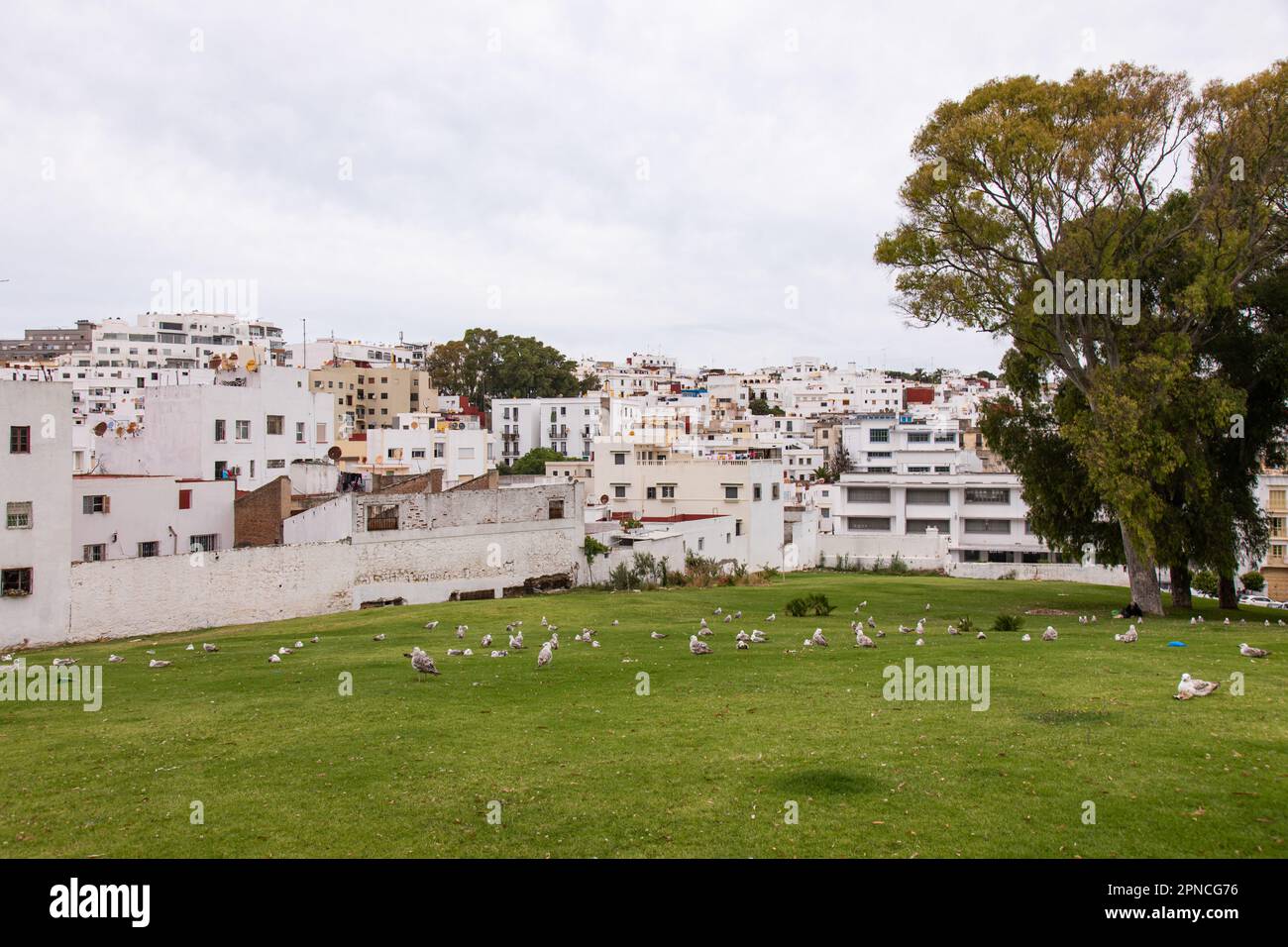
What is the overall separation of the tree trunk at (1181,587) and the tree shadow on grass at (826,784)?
89.5 ft

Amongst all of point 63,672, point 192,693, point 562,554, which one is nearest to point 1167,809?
point 192,693

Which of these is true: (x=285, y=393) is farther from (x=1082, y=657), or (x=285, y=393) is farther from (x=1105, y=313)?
(x=1082, y=657)

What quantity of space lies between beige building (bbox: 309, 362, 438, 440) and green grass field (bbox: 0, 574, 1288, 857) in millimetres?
110723

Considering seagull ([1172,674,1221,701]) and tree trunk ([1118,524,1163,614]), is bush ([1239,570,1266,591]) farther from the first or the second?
seagull ([1172,674,1221,701])

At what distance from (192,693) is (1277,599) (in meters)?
73.2

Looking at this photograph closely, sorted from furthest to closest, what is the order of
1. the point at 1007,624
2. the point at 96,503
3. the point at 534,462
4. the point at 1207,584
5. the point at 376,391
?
the point at 376,391, the point at 534,462, the point at 1207,584, the point at 96,503, the point at 1007,624

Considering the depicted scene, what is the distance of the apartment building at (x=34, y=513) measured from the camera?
116ft

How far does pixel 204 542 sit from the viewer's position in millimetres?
48219

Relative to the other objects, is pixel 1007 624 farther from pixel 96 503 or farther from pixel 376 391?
pixel 376 391

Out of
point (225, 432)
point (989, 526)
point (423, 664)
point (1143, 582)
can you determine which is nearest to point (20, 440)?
point (225, 432)

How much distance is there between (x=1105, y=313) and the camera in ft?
106

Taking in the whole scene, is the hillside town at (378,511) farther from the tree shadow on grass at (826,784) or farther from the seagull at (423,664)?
the tree shadow on grass at (826,784)

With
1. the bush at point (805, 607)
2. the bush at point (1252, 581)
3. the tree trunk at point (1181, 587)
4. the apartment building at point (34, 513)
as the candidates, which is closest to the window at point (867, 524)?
the bush at point (1252, 581)

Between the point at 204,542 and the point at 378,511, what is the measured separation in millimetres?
9844
